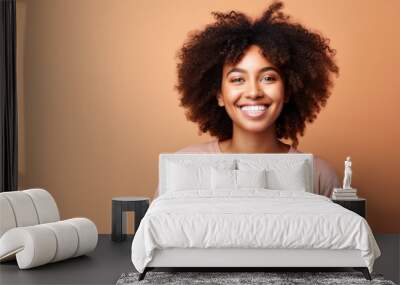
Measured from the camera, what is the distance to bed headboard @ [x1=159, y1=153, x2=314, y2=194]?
6430 millimetres

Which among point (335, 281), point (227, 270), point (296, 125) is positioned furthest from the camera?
point (296, 125)

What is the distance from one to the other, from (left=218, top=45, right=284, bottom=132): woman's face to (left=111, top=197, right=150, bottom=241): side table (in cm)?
126

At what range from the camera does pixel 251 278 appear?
4641 mm

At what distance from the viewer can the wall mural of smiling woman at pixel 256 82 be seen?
21.7ft

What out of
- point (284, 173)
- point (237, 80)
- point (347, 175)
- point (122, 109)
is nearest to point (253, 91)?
point (237, 80)

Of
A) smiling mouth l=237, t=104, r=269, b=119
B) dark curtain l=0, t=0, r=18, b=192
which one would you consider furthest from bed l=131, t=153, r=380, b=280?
dark curtain l=0, t=0, r=18, b=192

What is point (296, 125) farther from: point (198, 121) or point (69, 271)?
point (69, 271)

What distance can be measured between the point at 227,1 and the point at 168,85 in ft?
3.40

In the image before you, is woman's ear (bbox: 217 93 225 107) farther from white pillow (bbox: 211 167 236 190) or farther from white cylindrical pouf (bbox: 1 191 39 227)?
white cylindrical pouf (bbox: 1 191 39 227)

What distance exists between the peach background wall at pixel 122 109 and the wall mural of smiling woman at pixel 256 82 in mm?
159

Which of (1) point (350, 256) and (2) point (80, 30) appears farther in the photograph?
(2) point (80, 30)

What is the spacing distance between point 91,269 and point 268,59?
271 cm

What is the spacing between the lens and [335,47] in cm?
689

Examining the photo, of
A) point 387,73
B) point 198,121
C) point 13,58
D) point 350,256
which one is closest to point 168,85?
point 198,121
